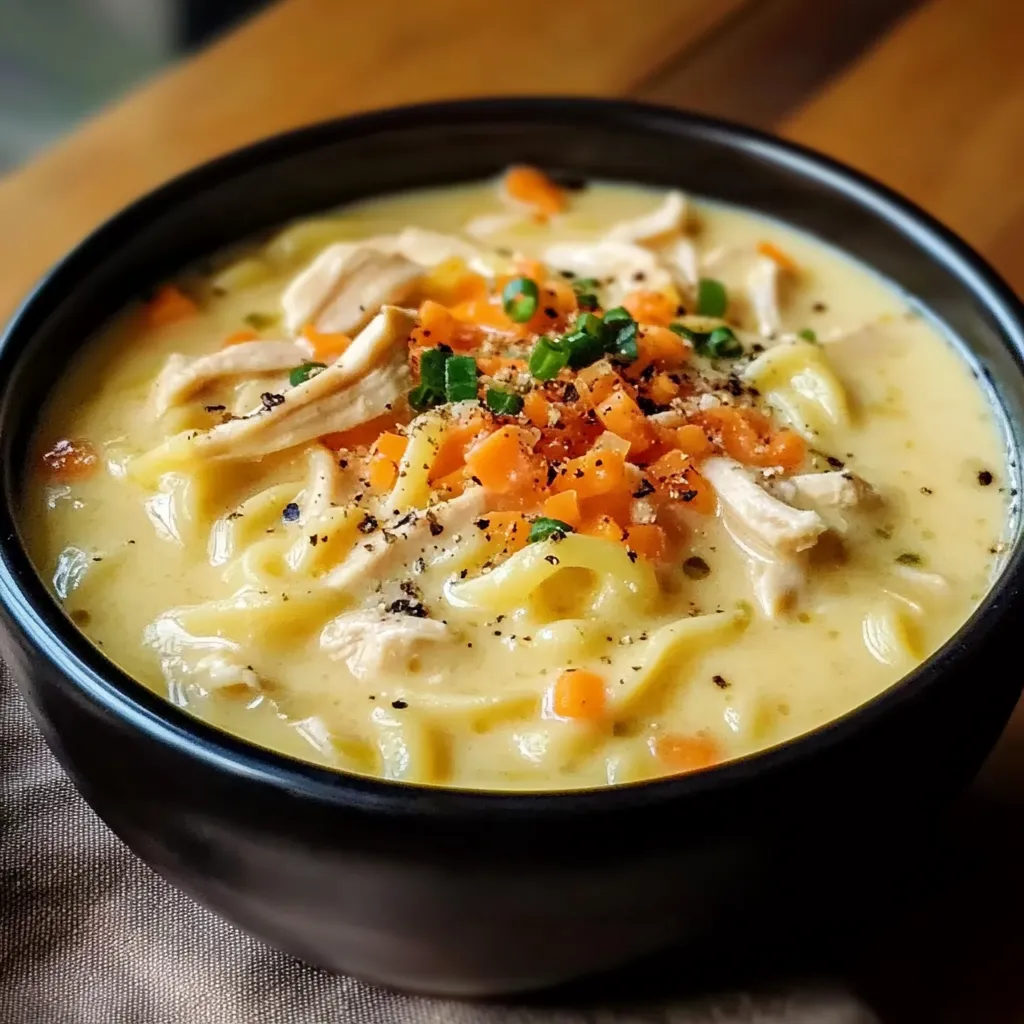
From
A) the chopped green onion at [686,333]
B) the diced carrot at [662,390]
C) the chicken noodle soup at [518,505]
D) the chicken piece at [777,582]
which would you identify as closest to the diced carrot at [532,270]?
the chicken noodle soup at [518,505]

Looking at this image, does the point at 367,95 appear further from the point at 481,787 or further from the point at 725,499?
the point at 481,787

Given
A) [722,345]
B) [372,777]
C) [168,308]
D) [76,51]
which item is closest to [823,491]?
[722,345]

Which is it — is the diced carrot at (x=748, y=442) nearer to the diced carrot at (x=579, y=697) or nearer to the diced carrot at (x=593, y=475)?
the diced carrot at (x=593, y=475)

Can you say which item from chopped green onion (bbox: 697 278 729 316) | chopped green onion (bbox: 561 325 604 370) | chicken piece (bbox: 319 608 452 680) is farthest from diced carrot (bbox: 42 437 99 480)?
chopped green onion (bbox: 697 278 729 316)

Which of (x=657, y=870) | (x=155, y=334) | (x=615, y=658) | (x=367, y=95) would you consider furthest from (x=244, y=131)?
(x=657, y=870)

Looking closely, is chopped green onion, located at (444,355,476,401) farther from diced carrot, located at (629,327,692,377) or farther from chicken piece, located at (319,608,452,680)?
chicken piece, located at (319,608,452,680)
